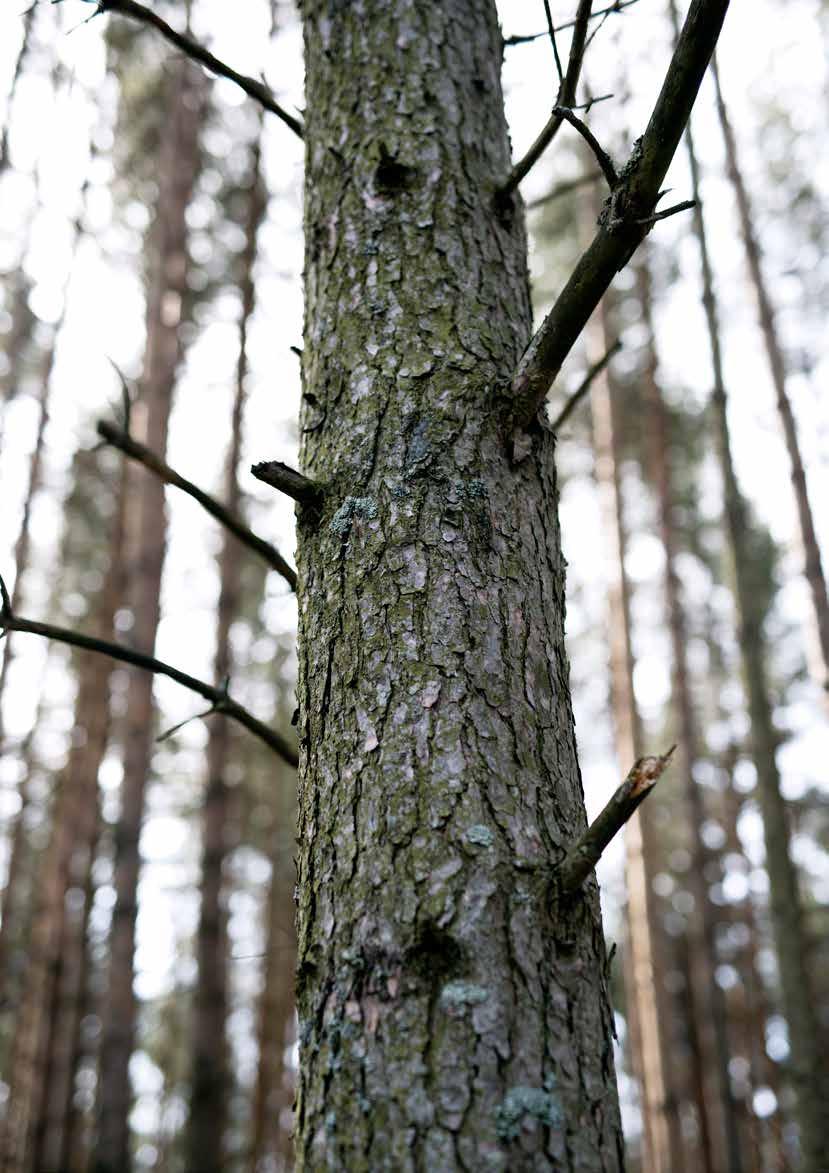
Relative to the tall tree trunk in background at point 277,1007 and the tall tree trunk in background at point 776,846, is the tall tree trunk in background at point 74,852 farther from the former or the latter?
the tall tree trunk in background at point 776,846

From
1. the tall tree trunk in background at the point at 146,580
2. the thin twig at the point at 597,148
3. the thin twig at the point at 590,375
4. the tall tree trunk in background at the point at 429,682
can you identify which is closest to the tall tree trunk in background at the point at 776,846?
the thin twig at the point at 590,375

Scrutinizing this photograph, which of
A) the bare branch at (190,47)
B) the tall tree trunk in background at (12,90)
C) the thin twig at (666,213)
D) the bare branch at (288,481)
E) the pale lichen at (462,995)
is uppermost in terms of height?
the tall tree trunk in background at (12,90)

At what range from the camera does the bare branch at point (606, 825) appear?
107 cm

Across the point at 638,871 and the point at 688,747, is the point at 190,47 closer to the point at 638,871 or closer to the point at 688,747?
the point at 638,871

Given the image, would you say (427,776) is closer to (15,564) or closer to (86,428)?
(15,564)

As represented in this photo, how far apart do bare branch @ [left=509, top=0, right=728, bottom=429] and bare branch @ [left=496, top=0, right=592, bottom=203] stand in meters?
0.23

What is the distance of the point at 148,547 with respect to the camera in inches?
266

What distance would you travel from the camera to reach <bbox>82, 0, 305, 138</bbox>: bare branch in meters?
1.73

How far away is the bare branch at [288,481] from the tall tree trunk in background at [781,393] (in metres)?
5.16

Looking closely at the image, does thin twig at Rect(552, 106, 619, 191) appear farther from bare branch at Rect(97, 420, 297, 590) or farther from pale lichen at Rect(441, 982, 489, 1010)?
pale lichen at Rect(441, 982, 489, 1010)

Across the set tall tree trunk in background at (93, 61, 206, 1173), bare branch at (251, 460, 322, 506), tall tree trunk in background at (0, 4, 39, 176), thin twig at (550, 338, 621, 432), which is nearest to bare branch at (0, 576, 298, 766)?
bare branch at (251, 460, 322, 506)

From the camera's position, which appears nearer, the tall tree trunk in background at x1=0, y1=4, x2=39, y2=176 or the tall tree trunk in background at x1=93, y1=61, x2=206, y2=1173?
the tall tree trunk in background at x1=93, y1=61, x2=206, y2=1173

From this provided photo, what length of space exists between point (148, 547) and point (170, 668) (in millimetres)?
5471

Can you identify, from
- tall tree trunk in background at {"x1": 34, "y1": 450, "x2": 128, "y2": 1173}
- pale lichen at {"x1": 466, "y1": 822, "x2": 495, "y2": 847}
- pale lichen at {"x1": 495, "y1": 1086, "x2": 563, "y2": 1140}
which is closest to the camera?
pale lichen at {"x1": 495, "y1": 1086, "x2": 563, "y2": 1140}
